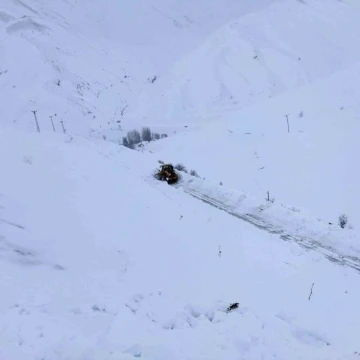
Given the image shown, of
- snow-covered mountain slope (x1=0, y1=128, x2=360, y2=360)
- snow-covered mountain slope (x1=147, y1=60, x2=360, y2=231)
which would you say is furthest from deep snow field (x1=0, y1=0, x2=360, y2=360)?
snow-covered mountain slope (x1=147, y1=60, x2=360, y2=231)

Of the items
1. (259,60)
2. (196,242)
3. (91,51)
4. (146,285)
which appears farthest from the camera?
(91,51)

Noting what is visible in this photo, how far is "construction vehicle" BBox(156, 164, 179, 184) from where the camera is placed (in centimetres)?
2475

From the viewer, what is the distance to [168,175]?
2497cm

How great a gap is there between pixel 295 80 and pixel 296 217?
2492 inches

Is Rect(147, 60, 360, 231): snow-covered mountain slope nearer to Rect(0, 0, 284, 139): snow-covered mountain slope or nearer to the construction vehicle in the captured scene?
the construction vehicle

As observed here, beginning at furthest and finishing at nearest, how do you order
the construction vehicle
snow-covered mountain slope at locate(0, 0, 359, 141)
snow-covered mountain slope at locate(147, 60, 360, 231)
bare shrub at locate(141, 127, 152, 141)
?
1. snow-covered mountain slope at locate(0, 0, 359, 141)
2. bare shrub at locate(141, 127, 152, 141)
3. the construction vehicle
4. snow-covered mountain slope at locate(147, 60, 360, 231)

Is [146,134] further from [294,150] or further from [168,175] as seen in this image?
[168,175]

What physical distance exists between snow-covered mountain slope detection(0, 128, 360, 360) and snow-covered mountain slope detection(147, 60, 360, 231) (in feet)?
22.1

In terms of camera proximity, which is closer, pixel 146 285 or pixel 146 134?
pixel 146 285

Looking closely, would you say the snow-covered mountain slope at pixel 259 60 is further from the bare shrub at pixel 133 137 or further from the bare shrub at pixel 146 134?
the bare shrub at pixel 133 137

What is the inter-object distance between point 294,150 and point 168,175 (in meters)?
13.0

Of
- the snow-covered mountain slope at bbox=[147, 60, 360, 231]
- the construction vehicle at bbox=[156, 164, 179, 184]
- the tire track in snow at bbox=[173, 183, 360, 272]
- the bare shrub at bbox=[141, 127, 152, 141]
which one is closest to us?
the tire track in snow at bbox=[173, 183, 360, 272]

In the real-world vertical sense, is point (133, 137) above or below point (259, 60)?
below

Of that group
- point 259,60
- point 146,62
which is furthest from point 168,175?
point 146,62
